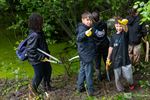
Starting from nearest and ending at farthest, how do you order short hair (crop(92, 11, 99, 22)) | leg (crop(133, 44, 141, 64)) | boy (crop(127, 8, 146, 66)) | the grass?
short hair (crop(92, 11, 99, 22)) < boy (crop(127, 8, 146, 66)) < leg (crop(133, 44, 141, 64)) < the grass

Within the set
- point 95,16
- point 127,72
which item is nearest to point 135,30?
point 95,16

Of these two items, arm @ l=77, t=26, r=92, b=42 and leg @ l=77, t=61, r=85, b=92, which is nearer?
arm @ l=77, t=26, r=92, b=42

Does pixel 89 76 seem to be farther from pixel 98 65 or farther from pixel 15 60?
pixel 15 60

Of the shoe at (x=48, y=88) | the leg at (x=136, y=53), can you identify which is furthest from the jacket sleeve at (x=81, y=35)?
the leg at (x=136, y=53)

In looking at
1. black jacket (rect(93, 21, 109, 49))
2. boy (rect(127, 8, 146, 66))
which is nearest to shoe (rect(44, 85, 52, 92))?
black jacket (rect(93, 21, 109, 49))

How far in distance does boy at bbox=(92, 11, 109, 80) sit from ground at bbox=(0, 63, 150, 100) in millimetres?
406

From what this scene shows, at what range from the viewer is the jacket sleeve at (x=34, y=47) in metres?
6.19

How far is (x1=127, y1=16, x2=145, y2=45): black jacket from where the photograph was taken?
6.94m

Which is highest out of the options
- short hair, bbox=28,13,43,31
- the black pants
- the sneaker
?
short hair, bbox=28,13,43,31

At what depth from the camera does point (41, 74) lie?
6.41 metres

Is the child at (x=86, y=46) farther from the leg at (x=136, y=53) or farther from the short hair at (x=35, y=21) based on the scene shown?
the leg at (x=136, y=53)

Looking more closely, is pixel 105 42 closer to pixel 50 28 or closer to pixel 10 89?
pixel 50 28

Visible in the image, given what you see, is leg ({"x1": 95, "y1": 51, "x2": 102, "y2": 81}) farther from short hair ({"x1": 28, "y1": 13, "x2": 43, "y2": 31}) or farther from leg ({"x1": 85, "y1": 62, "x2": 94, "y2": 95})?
short hair ({"x1": 28, "y1": 13, "x2": 43, "y2": 31})

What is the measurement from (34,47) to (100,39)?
118 cm
